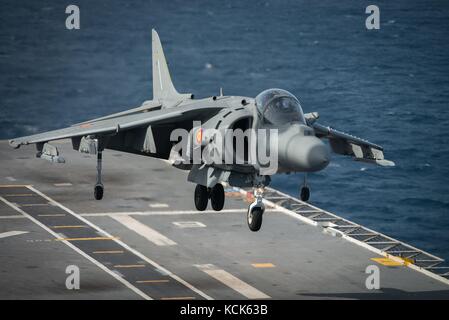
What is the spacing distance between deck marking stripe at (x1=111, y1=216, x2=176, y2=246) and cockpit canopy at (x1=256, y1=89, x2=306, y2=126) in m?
28.5

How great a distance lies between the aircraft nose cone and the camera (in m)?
55.3

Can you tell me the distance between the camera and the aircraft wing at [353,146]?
6744cm

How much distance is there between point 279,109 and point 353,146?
9549 millimetres

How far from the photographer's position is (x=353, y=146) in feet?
225

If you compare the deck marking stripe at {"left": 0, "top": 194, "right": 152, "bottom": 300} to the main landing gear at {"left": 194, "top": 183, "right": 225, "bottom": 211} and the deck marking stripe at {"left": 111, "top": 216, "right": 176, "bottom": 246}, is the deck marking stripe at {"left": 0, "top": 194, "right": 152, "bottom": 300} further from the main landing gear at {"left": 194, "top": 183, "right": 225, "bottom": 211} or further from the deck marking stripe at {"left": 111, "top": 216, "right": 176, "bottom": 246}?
the main landing gear at {"left": 194, "top": 183, "right": 225, "bottom": 211}

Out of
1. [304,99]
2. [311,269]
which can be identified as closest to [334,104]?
[304,99]

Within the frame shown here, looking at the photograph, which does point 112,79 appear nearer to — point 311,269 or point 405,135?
point 405,135

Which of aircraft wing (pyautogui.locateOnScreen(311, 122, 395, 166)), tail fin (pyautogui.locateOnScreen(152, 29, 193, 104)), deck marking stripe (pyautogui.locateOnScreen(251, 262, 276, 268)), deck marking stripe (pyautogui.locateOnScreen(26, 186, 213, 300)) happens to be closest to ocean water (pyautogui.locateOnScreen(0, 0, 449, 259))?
deck marking stripe (pyautogui.locateOnScreen(251, 262, 276, 268))

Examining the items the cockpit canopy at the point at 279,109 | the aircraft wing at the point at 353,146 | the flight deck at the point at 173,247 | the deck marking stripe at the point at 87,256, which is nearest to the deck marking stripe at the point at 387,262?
the flight deck at the point at 173,247

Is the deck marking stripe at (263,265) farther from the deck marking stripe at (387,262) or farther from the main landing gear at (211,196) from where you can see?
the main landing gear at (211,196)

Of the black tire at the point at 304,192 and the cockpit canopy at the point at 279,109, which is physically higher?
the cockpit canopy at the point at 279,109

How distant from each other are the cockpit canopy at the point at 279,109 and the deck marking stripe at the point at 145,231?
1123 inches

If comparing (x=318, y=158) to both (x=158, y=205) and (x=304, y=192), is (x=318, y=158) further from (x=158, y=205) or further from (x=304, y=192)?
(x=158, y=205)

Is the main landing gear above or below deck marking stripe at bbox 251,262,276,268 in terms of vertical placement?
above
